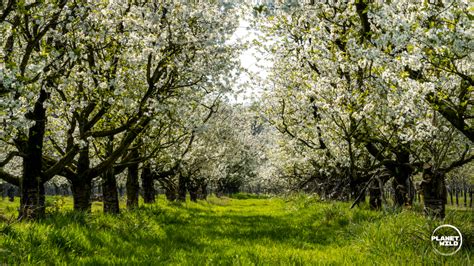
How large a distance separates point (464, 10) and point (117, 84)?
879 centimetres

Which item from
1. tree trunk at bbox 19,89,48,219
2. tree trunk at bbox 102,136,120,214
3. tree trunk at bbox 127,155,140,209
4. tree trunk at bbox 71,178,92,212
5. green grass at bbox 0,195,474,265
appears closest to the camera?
green grass at bbox 0,195,474,265

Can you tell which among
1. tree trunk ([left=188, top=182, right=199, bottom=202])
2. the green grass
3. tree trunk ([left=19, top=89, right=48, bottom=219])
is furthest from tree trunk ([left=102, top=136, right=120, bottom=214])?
tree trunk ([left=188, top=182, right=199, bottom=202])

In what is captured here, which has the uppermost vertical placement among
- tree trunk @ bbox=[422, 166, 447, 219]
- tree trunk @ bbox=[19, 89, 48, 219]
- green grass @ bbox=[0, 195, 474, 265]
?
tree trunk @ bbox=[19, 89, 48, 219]

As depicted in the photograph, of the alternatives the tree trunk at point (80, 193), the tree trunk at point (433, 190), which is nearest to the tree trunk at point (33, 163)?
the tree trunk at point (80, 193)

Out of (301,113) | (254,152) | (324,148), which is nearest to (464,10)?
(324,148)

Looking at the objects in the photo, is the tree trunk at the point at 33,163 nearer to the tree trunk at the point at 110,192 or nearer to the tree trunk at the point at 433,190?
the tree trunk at the point at 110,192

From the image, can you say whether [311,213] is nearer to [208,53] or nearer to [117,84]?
[208,53]

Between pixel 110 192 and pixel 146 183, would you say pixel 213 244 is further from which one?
pixel 146 183

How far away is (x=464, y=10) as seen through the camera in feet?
18.6

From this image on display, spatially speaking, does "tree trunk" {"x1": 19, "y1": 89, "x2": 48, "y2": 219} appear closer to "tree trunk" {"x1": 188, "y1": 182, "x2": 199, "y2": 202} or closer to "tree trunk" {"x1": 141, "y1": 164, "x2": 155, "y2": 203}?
"tree trunk" {"x1": 141, "y1": 164, "x2": 155, "y2": 203}

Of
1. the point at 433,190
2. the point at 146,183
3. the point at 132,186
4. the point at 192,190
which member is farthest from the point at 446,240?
the point at 192,190

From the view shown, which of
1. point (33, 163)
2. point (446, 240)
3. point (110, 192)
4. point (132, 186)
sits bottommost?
point (446, 240)

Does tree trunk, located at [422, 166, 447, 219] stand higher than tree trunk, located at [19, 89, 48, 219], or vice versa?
tree trunk, located at [19, 89, 48, 219]

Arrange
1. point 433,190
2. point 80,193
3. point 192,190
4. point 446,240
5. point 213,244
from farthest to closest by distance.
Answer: point 192,190 < point 80,193 < point 433,190 < point 213,244 < point 446,240
